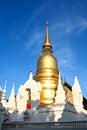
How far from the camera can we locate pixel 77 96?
2745cm

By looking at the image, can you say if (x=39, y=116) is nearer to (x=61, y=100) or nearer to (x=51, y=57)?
(x=61, y=100)

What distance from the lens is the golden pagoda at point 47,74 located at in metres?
27.6

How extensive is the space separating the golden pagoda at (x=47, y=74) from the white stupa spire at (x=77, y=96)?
256 centimetres

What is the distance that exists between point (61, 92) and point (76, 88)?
338 cm

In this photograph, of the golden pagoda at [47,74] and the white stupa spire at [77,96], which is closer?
the white stupa spire at [77,96]

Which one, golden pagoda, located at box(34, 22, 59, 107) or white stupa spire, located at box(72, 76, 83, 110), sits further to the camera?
golden pagoda, located at box(34, 22, 59, 107)

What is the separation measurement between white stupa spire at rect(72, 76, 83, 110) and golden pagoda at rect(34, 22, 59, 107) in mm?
2559

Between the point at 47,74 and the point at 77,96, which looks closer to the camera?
the point at 77,96

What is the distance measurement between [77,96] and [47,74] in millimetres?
5378

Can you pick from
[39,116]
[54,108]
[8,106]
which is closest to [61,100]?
[54,108]

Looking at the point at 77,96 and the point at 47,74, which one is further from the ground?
the point at 47,74

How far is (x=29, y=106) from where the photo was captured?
2625 centimetres

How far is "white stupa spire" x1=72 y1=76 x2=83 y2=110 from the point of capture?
26.6 metres

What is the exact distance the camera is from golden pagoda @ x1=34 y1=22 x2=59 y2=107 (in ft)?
90.4
